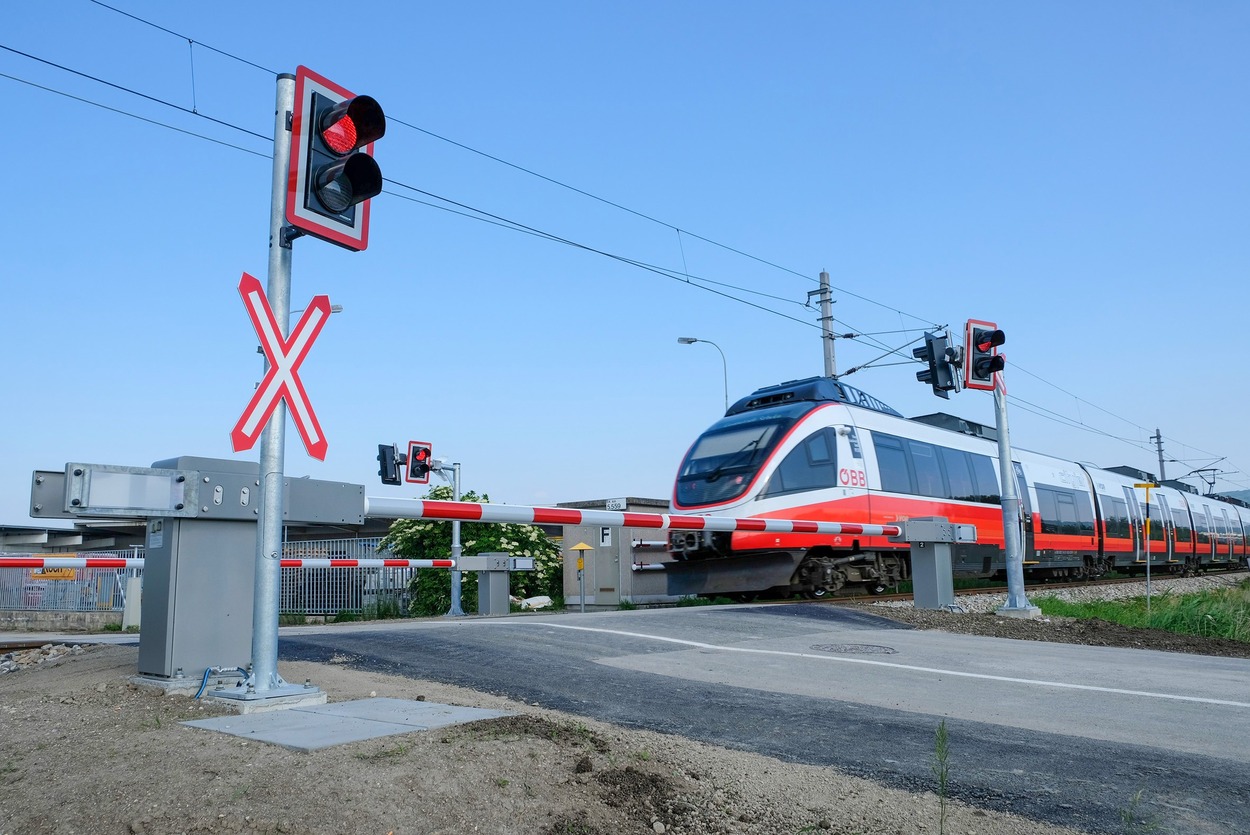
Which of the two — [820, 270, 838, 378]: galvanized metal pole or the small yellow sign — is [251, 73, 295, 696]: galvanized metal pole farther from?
[820, 270, 838, 378]: galvanized metal pole

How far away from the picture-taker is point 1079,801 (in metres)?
3.78

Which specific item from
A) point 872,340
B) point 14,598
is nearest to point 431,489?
point 14,598

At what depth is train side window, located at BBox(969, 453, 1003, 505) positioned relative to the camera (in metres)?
21.3

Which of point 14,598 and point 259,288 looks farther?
point 14,598

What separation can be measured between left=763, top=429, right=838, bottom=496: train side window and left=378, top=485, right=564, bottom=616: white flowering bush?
10405 mm

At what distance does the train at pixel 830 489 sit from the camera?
1563 cm

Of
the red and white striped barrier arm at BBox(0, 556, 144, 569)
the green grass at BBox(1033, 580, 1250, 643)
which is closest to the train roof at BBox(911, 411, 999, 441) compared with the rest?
the green grass at BBox(1033, 580, 1250, 643)

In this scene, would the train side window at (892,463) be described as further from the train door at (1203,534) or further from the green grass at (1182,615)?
the train door at (1203,534)

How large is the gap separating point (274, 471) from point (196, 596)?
0.88 metres

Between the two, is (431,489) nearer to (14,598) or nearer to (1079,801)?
(14,598)

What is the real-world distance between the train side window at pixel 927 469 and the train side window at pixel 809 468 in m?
3.32

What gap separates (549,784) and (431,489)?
2704cm

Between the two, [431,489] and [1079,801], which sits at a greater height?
[431,489]

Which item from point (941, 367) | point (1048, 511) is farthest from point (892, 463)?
point (1048, 511)
